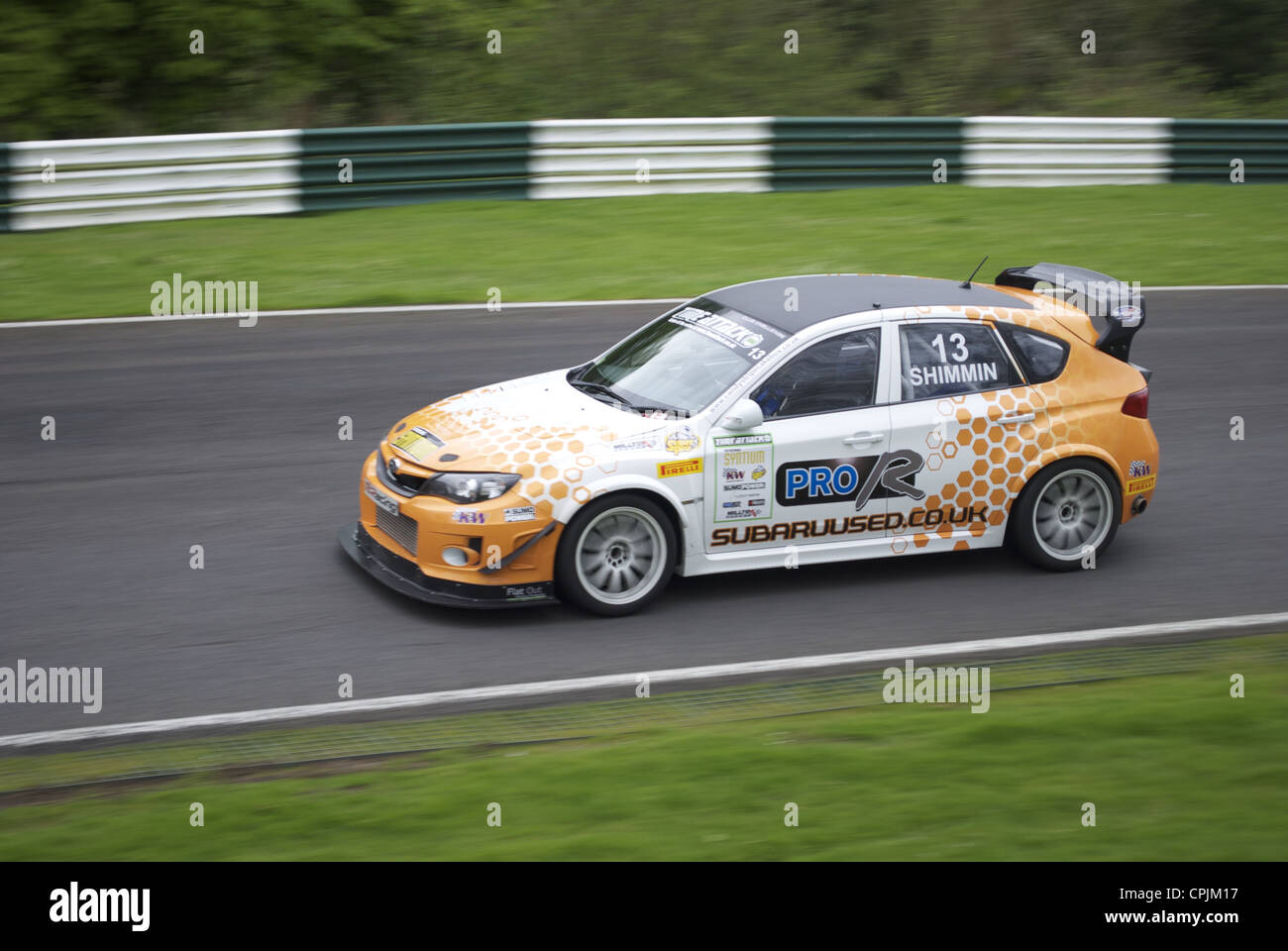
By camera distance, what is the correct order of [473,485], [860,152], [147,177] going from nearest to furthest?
[473,485] → [147,177] → [860,152]

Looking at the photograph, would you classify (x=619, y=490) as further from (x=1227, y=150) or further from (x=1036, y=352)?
(x=1227, y=150)

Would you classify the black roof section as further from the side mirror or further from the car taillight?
the car taillight

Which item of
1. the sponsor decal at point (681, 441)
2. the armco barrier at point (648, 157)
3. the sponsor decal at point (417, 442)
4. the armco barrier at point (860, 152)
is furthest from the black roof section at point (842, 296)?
the armco barrier at point (860, 152)

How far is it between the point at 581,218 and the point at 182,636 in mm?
11019

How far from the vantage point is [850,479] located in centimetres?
827

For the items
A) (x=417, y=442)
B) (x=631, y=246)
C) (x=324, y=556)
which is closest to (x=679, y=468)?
(x=417, y=442)

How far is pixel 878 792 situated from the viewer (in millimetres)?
5910

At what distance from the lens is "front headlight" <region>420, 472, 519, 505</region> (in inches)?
305

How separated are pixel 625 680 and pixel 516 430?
5.33ft

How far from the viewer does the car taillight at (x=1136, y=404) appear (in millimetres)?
8945

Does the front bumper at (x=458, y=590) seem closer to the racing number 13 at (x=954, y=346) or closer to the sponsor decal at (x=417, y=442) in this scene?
the sponsor decal at (x=417, y=442)

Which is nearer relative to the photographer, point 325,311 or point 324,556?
point 324,556

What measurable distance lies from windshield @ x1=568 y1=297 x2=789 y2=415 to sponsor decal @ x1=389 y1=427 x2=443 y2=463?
103 centimetres

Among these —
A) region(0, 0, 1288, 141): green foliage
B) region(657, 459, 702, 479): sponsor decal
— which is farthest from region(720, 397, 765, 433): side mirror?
region(0, 0, 1288, 141): green foliage
